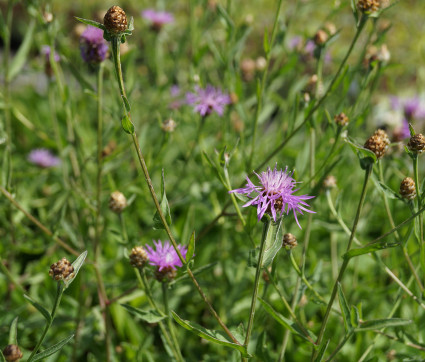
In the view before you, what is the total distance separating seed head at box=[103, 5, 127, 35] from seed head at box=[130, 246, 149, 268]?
433mm

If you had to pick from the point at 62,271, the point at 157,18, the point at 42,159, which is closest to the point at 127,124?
the point at 62,271

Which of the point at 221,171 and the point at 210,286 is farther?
the point at 210,286

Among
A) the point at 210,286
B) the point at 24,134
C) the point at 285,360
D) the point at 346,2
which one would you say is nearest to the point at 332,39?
the point at 346,2

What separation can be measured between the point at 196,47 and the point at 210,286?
2.83 ft

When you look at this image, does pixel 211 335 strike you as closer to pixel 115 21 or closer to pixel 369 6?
pixel 115 21

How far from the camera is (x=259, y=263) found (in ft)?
2.77

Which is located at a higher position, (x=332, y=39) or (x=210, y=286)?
(x=332, y=39)

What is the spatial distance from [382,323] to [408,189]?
28 centimetres

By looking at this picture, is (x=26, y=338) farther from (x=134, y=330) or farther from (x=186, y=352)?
(x=186, y=352)

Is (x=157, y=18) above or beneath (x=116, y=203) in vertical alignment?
above

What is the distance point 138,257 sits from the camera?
3.35 feet

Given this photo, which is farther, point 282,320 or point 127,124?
point 282,320

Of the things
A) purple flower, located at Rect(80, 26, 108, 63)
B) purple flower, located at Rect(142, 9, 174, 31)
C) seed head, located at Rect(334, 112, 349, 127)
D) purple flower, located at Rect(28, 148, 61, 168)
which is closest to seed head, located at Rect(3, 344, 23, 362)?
purple flower, located at Rect(80, 26, 108, 63)

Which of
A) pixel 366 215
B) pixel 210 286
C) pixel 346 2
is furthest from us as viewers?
pixel 366 215
